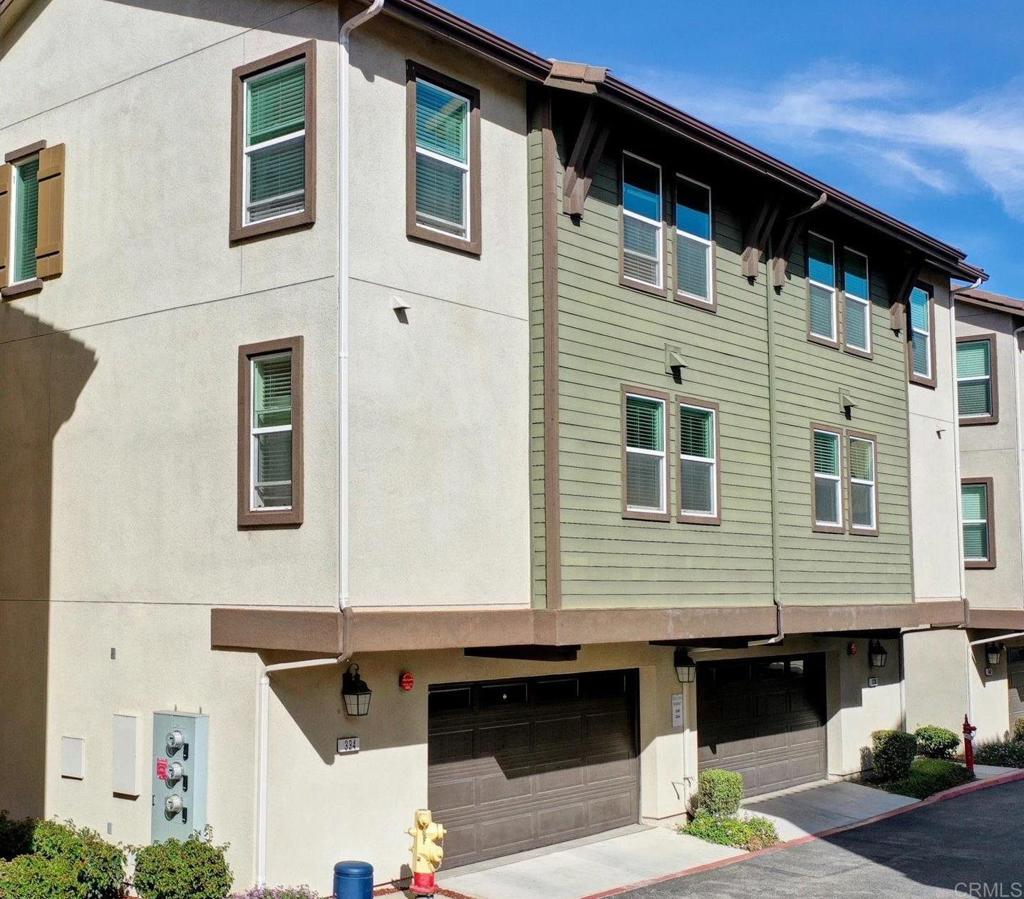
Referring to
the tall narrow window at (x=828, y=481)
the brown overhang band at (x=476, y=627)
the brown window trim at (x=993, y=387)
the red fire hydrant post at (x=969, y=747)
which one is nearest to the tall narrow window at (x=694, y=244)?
the tall narrow window at (x=828, y=481)

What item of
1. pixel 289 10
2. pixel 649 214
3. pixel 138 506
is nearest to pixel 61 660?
pixel 138 506

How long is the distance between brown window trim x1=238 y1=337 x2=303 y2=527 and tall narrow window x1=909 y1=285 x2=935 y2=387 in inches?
554

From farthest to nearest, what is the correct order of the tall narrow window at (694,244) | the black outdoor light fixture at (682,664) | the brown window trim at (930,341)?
1. the brown window trim at (930,341)
2. the black outdoor light fixture at (682,664)
3. the tall narrow window at (694,244)

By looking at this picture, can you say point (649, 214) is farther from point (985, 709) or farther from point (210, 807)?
point (985, 709)

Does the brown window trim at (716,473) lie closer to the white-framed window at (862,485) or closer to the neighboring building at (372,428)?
the neighboring building at (372,428)

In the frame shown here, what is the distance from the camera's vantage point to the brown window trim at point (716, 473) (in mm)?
17406

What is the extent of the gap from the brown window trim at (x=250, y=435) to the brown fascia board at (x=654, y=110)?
3.72 m

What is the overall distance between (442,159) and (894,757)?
13966 mm

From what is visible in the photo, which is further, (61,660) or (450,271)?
(61,660)

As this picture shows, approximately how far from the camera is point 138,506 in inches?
592

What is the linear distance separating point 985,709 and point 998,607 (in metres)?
2.22

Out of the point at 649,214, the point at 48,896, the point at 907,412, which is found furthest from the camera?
the point at 907,412

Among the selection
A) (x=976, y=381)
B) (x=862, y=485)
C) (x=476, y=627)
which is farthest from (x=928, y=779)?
(x=476, y=627)
